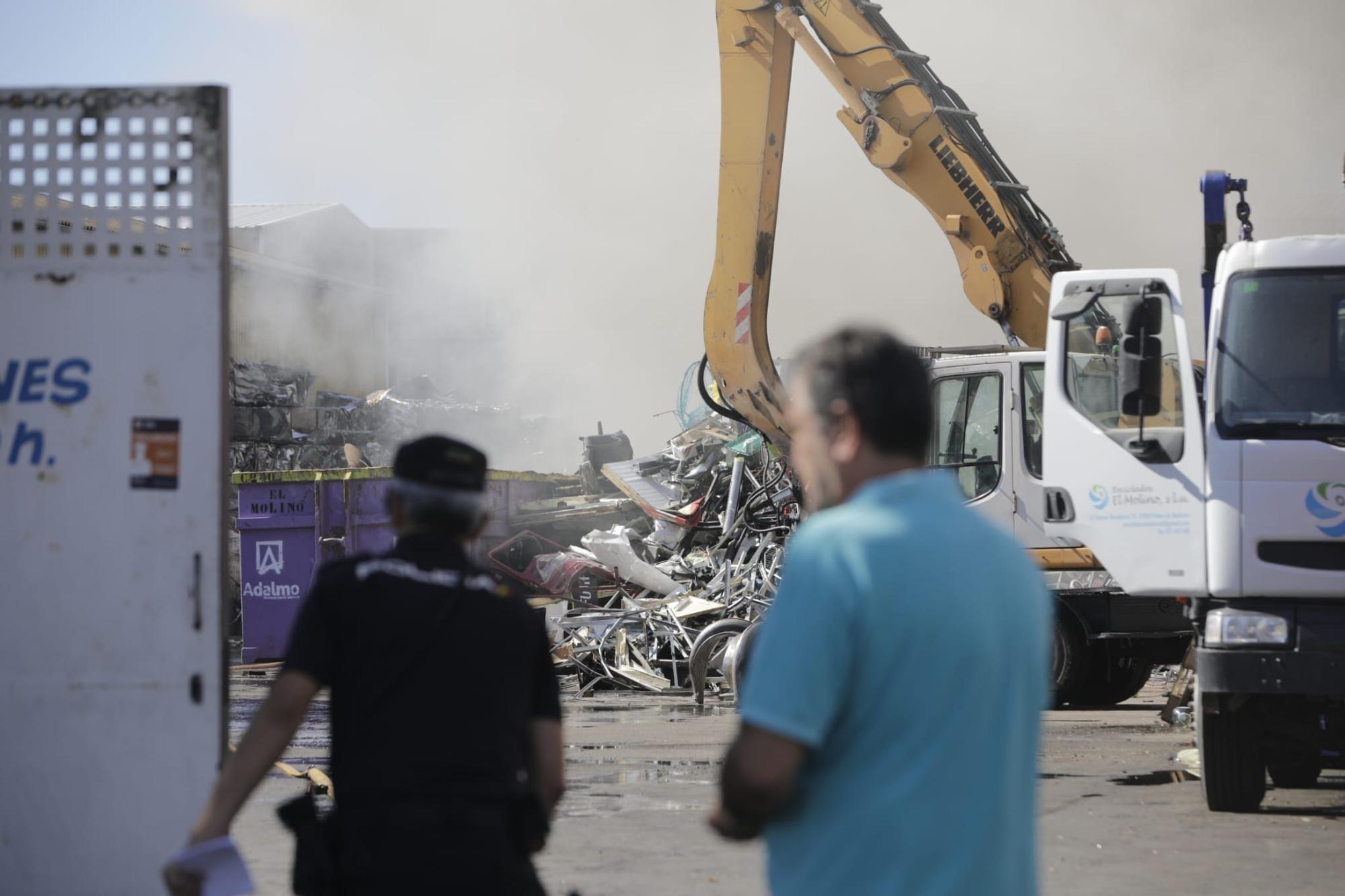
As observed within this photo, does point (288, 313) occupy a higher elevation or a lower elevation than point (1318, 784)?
higher

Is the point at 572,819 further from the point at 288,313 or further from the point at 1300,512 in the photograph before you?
the point at 288,313

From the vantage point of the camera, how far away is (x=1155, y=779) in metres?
8.74

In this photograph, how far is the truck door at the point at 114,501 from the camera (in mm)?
3775

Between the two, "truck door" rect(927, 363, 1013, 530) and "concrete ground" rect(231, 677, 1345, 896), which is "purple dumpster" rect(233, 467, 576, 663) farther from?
"truck door" rect(927, 363, 1013, 530)

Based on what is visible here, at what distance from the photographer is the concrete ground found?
20.1ft

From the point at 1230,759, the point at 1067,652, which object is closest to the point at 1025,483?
the point at 1067,652

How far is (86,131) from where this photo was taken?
3.91 metres

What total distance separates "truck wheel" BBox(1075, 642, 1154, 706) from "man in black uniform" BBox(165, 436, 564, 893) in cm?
950

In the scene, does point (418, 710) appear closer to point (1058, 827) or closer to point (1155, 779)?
point (1058, 827)

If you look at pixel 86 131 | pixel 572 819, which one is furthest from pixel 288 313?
pixel 86 131

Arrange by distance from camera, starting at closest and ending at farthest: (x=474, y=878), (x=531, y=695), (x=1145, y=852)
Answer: (x=474, y=878), (x=531, y=695), (x=1145, y=852)

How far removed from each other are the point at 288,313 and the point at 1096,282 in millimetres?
30186

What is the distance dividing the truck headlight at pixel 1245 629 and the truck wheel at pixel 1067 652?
13.3 ft

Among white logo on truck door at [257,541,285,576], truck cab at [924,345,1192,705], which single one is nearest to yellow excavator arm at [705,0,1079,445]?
truck cab at [924,345,1192,705]
